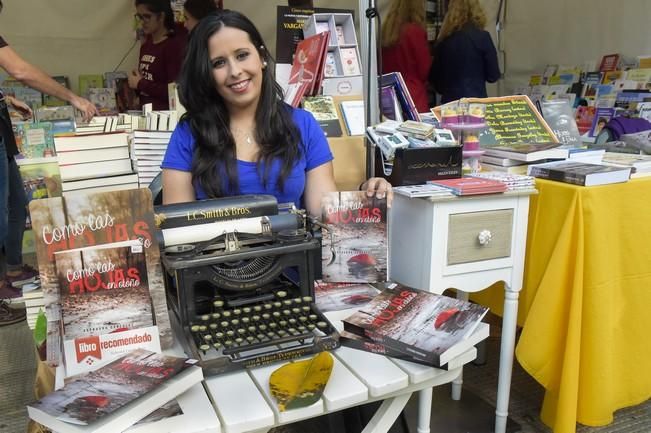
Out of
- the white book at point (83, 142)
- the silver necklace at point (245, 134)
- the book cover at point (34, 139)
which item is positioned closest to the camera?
the silver necklace at point (245, 134)

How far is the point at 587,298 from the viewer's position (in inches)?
59.5

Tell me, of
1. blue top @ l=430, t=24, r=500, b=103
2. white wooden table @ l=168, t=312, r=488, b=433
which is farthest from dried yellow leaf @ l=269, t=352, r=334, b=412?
blue top @ l=430, t=24, r=500, b=103

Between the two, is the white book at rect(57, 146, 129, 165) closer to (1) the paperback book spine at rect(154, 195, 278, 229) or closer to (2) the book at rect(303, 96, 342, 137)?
(2) the book at rect(303, 96, 342, 137)

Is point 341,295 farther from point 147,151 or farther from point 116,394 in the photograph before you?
point 147,151

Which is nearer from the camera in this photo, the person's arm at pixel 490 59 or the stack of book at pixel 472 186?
the stack of book at pixel 472 186

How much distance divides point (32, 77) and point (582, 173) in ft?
7.23

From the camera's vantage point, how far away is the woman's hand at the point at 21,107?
2.57m

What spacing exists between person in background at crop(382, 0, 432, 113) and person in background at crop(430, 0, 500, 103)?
168 mm

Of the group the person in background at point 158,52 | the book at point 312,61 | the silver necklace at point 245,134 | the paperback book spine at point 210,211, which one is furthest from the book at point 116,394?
the person in background at point 158,52

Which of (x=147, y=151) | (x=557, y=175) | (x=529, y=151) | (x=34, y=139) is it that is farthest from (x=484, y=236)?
(x=34, y=139)

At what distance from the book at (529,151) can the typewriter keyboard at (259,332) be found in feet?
3.29

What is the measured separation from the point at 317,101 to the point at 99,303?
113cm

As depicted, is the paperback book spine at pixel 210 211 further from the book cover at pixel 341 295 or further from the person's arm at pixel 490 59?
the person's arm at pixel 490 59

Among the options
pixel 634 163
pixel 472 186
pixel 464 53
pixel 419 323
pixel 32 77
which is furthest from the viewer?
pixel 464 53
